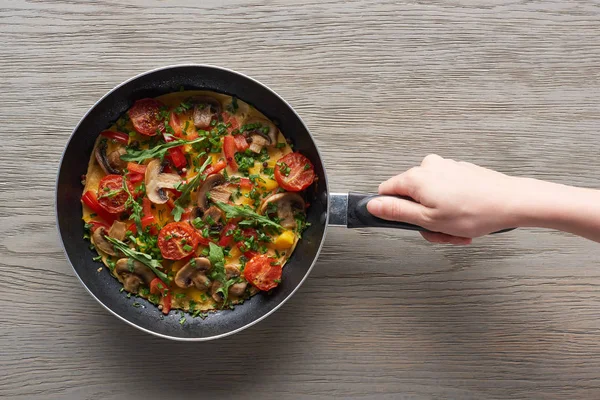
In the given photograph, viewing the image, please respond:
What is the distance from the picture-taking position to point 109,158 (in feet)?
9.50

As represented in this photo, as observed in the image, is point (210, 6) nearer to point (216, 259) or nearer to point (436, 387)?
point (216, 259)

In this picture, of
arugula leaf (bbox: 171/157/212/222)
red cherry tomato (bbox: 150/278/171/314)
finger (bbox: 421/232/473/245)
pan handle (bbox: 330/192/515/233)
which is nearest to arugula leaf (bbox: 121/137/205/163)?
arugula leaf (bbox: 171/157/212/222)

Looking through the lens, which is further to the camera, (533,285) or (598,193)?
(533,285)

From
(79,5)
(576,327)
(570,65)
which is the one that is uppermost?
(79,5)

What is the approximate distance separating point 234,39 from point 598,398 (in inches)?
108

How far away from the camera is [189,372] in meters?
3.01

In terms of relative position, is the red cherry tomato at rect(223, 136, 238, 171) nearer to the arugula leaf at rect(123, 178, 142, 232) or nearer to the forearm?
the arugula leaf at rect(123, 178, 142, 232)

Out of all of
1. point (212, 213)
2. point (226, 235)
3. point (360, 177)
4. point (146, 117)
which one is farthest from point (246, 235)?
point (146, 117)

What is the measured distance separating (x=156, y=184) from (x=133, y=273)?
48cm

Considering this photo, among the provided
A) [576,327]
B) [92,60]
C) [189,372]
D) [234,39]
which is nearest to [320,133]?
[234,39]

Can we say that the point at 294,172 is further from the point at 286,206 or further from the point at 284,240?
the point at 284,240

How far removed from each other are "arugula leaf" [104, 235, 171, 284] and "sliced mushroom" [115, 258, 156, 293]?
→ 5 centimetres

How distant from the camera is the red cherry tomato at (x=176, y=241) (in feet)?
9.14

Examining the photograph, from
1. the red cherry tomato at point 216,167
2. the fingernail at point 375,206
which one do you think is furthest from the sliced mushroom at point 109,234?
the fingernail at point 375,206
